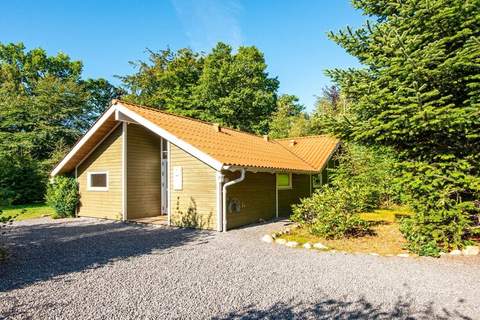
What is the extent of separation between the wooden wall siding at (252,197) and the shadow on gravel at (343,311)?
6.00 m

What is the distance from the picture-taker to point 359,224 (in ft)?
29.3

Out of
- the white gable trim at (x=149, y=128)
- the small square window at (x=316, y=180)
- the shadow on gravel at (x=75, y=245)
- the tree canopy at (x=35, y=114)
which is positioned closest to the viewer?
the shadow on gravel at (x=75, y=245)

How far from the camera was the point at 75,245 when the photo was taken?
817 centimetres

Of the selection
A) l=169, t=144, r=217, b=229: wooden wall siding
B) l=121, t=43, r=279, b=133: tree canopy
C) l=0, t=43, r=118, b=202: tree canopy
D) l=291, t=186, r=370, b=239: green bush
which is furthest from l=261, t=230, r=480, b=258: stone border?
l=121, t=43, r=279, b=133: tree canopy

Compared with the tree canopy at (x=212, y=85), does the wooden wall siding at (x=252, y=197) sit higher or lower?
lower

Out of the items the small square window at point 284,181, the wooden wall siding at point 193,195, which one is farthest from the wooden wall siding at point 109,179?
the small square window at point 284,181

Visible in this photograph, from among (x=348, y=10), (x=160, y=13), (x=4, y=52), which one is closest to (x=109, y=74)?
(x=4, y=52)

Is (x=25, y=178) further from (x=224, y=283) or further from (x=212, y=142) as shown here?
(x=224, y=283)

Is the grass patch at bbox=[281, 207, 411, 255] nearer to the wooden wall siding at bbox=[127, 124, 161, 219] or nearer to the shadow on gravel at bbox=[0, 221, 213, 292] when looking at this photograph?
the shadow on gravel at bbox=[0, 221, 213, 292]

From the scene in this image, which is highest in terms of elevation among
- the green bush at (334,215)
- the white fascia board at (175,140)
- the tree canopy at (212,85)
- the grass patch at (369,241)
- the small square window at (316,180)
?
the tree canopy at (212,85)

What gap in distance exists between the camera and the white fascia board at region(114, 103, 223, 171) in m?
9.51

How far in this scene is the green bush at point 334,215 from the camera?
8.57 metres

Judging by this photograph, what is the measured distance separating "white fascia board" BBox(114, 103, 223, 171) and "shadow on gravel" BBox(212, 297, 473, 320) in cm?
557

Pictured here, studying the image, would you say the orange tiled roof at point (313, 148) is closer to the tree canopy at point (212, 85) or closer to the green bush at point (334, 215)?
the green bush at point (334, 215)
